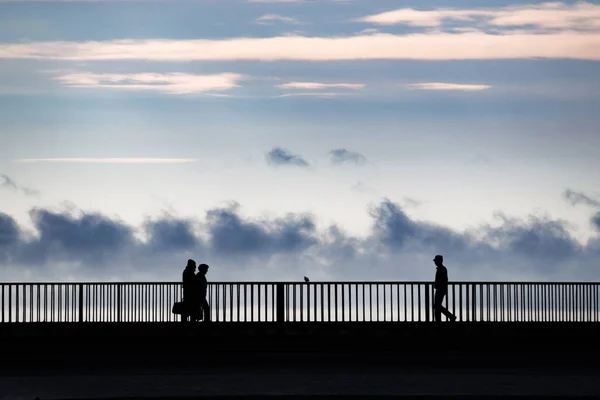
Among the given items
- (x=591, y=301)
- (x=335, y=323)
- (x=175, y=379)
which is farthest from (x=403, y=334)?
(x=175, y=379)

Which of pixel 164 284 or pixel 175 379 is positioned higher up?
pixel 164 284

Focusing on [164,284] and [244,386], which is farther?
[164,284]

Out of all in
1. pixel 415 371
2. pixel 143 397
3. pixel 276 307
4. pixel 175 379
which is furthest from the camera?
pixel 276 307

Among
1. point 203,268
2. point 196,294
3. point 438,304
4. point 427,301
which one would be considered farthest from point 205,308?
point 438,304

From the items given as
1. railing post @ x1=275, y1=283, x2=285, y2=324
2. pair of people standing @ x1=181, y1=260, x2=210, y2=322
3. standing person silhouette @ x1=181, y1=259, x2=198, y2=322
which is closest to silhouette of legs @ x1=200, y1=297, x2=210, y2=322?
pair of people standing @ x1=181, y1=260, x2=210, y2=322

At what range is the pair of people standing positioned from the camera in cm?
3012

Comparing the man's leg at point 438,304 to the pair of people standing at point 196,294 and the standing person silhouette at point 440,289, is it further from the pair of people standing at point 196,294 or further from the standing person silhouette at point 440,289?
the pair of people standing at point 196,294

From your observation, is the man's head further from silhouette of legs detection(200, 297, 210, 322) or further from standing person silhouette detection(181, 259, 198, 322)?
silhouette of legs detection(200, 297, 210, 322)

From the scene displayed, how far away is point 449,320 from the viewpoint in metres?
30.2

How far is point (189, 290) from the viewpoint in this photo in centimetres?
3039

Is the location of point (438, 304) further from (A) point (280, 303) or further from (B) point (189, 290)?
(B) point (189, 290)

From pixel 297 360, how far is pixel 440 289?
6799 millimetres

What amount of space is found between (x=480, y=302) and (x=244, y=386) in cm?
1390

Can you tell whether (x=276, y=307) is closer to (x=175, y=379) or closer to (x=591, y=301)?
(x=591, y=301)
